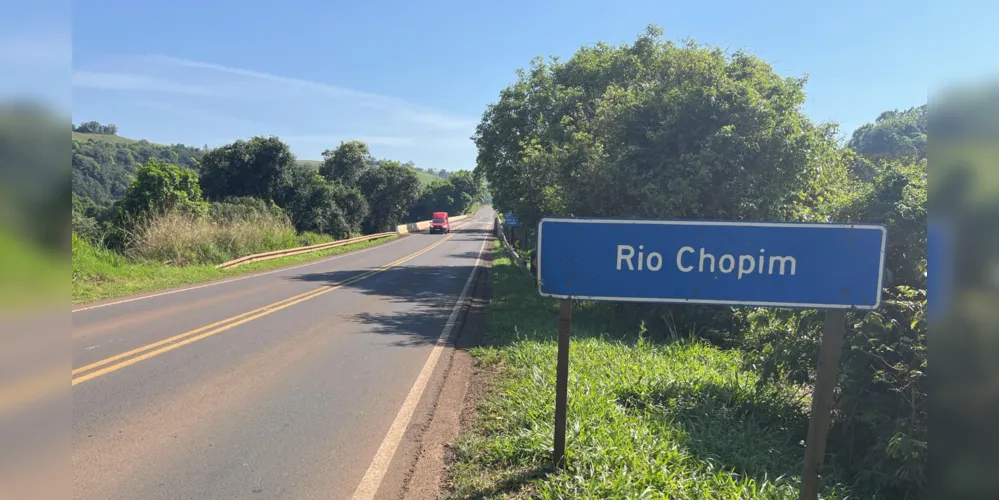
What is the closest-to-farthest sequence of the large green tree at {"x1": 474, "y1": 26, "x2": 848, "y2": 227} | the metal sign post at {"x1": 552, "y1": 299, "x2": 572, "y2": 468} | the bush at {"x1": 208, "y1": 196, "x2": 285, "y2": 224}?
the metal sign post at {"x1": 552, "y1": 299, "x2": 572, "y2": 468}
the large green tree at {"x1": 474, "y1": 26, "x2": 848, "y2": 227}
the bush at {"x1": 208, "y1": 196, "x2": 285, "y2": 224}

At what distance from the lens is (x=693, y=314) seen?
8.72 metres

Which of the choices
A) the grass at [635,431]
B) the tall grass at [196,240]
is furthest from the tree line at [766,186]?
the tall grass at [196,240]

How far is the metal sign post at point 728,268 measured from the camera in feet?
9.48

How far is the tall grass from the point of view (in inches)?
703

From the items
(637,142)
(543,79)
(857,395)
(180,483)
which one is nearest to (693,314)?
(637,142)

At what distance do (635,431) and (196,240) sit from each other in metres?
19.1

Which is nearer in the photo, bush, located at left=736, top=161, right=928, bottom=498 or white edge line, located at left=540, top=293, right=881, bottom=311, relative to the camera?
white edge line, located at left=540, top=293, right=881, bottom=311

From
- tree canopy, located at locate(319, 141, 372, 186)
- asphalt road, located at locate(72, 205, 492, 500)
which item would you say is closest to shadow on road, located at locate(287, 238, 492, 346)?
asphalt road, located at locate(72, 205, 492, 500)

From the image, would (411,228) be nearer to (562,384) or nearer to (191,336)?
(191,336)

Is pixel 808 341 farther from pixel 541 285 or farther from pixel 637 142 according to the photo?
pixel 637 142

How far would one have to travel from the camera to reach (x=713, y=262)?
3.20 meters

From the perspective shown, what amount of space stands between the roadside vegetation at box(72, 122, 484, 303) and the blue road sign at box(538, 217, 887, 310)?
2.48m
